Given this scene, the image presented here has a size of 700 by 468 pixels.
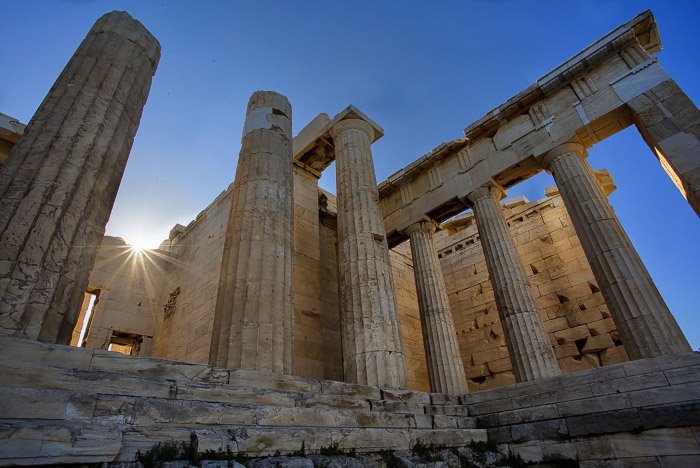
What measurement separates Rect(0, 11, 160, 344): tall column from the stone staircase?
0.84 meters

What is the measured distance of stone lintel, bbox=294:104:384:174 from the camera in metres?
12.3

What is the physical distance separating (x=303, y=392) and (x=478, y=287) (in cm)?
1159

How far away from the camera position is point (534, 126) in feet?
37.4

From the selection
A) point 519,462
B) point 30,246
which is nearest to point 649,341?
point 519,462

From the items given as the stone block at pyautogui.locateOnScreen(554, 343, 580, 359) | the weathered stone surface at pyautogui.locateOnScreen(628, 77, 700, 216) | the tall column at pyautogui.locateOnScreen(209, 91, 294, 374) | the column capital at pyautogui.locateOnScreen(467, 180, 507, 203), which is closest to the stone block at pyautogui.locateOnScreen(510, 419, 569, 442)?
the tall column at pyautogui.locateOnScreen(209, 91, 294, 374)

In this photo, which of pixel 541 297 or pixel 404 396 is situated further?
pixel 541 297

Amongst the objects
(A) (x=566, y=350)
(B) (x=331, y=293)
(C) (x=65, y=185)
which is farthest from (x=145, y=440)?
(A) (x=566, y=350)

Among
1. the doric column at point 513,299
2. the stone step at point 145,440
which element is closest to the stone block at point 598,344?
the doric column at point 513,299

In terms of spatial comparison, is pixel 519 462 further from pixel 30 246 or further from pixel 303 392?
pixel 30 246

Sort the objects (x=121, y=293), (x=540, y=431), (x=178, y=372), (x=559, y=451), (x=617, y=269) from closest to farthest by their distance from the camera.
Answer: (x=178, y=372), (x=559, y=451), (x=540, y=431), (x=617, y=269), (x=121, y=293)

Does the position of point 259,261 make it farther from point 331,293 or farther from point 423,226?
point 423,226

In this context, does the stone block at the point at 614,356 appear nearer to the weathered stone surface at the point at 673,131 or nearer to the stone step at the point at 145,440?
the weathered stone surface at the point at 673,131

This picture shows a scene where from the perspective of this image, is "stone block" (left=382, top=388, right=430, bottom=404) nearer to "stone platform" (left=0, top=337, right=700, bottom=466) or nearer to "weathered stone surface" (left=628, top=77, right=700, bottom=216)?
"stone platform" (left=0, top=337, right=700, bottom=466)

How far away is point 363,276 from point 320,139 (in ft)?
19.9
